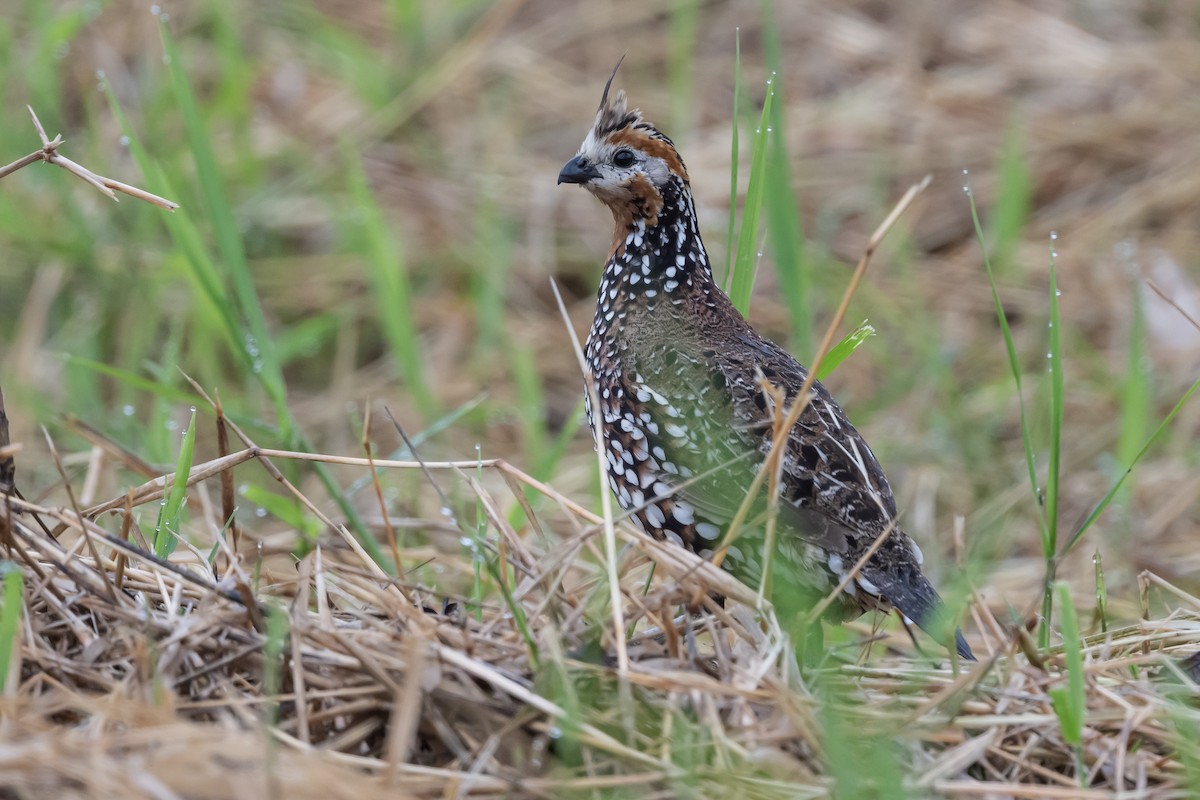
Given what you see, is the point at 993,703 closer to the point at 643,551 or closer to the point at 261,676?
the point at 643,551

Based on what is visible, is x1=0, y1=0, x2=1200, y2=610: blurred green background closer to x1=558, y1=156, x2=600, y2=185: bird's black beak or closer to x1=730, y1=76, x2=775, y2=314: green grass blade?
x1=730, y1=76, x2=775, y2=314: green grass blade

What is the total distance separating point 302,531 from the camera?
3939 mm

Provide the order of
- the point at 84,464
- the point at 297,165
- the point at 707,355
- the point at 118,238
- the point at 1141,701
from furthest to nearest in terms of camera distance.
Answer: the point at 297,165 → the point at 118,238 → the point at 84,464 → the point at 707,355 → the point at 1141,701

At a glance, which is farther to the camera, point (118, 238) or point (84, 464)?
point (118, 238)

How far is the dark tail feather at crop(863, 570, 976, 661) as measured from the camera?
3451mm

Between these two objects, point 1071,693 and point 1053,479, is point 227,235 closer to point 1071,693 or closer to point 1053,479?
point 1053,479

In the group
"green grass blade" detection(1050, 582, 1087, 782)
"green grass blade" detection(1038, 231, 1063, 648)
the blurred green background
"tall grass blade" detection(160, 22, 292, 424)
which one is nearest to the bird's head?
the blurred green background

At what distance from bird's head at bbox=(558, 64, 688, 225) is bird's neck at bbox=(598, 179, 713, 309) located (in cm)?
2

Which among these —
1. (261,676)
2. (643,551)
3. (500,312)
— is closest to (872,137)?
(500,312)

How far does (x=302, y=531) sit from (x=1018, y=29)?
6376mm

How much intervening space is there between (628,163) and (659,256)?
0.30 metres

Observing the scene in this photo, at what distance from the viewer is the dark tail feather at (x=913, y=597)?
345 cm

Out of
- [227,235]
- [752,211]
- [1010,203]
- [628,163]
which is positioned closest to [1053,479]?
[752,211]

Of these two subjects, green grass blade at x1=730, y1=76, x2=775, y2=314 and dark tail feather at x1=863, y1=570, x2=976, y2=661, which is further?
green grass blade at x1=730, y1=76, x2=775, y2=314
